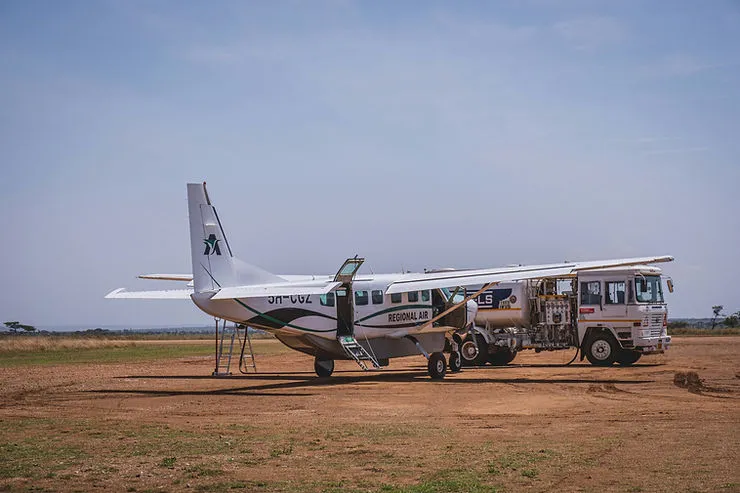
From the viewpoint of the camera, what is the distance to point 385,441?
45.4ft

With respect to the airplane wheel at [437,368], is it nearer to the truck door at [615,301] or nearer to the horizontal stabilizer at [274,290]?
the horizontal stabilizer at [274,290]

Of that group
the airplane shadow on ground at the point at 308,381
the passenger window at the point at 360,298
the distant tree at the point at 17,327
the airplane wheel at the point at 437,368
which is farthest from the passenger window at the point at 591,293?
the distant tree at the point at 17,327

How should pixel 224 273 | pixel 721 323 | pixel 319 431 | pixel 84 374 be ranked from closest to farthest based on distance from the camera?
pixel 319 431 < pixel 224 273 < pixel 84 374 < pixel 721 323

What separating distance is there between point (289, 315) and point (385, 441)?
41.4 ft

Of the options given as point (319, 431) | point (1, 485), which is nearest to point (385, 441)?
point (319, 431)

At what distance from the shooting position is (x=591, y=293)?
102ft

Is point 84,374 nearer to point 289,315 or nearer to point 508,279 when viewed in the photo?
point 289,315

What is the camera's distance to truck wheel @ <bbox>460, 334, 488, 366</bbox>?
33.7 metres

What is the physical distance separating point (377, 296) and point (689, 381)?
9.22m

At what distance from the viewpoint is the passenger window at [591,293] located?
31.0 meters

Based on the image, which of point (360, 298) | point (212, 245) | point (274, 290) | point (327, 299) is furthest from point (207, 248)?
point (360, 298)

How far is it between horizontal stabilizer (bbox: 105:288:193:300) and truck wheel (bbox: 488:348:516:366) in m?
12.1

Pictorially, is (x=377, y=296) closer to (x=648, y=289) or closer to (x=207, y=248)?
(x=207, y=248)

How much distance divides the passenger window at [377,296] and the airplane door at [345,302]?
738mm
